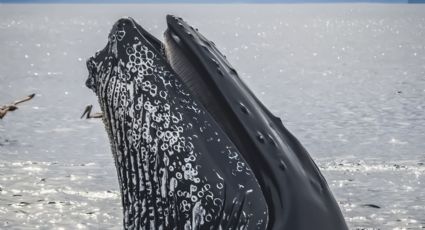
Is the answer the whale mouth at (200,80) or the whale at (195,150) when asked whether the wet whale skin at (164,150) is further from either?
the whale mouth at (200,80)

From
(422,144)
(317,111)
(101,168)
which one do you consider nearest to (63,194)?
(101,168)

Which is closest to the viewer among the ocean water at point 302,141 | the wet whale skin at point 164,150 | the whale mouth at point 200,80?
the wet whale skin at point 164,150

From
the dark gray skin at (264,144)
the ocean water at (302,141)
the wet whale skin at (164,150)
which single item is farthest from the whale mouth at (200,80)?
the ocean water at (302,141)

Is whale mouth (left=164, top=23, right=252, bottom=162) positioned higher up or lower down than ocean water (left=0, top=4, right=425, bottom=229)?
higher up

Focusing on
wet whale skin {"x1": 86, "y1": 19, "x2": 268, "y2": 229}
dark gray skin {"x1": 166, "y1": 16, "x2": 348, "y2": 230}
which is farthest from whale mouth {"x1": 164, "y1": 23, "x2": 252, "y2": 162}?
wet whale skin {"x1": 86, "y1": 19, "x2": 268, "y2": 229}

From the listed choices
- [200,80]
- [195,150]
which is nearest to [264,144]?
[195,150]

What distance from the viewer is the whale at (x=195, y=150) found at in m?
3.64

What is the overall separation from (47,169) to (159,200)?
2760 centimetres

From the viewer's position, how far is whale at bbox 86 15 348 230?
364cm

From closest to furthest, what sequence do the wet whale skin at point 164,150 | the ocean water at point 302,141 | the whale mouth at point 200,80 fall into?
the wet whale skin at point 164,150, the whale mouth at point 200,80, the ocean water at point 302,141

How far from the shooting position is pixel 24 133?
146 feet

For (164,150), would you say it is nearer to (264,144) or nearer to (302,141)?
(264,144)

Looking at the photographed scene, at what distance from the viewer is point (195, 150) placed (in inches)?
146

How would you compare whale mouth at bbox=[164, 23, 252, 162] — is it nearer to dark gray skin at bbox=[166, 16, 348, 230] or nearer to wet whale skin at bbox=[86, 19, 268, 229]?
dark gray skin at bbox=[166, 16, 348, 230]
